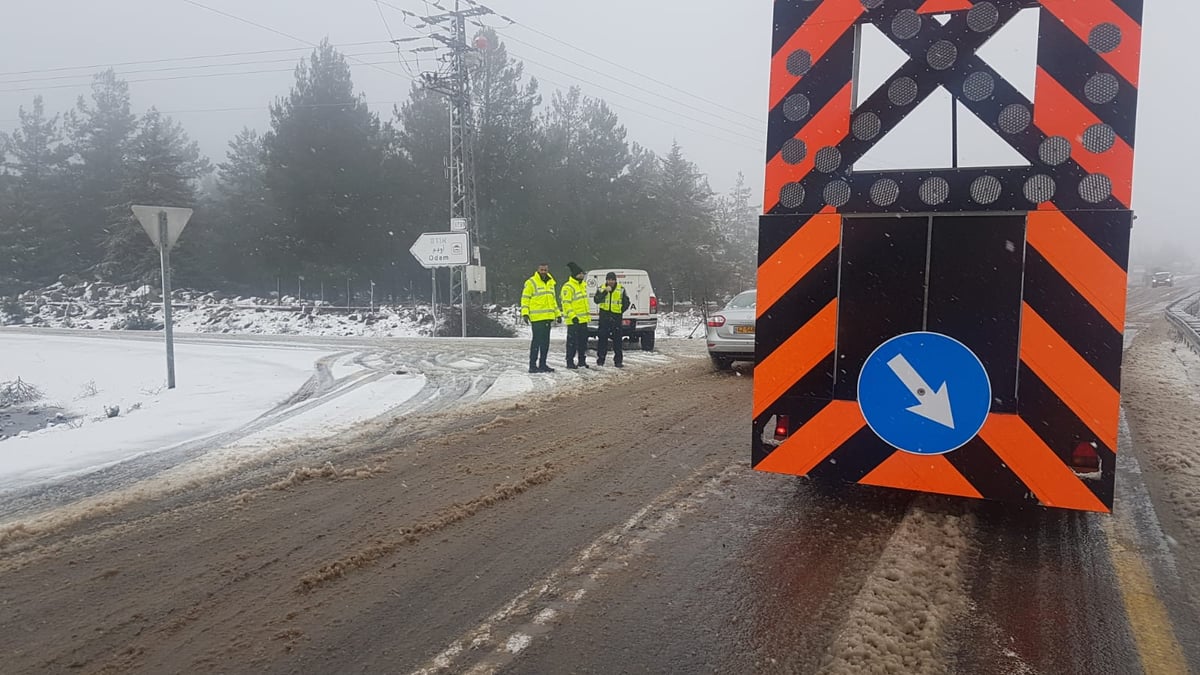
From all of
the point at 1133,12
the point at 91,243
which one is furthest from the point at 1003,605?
the point at 91,243

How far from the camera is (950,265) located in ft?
12.5

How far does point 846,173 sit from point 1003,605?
2.31 m

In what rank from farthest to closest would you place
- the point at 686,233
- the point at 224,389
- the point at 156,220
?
1. the point at 686,233
2. the point at 224,389
3. the point at 156,220

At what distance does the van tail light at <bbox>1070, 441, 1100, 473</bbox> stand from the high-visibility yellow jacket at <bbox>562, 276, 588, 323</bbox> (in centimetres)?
919

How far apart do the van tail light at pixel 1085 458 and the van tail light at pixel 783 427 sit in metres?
1.43

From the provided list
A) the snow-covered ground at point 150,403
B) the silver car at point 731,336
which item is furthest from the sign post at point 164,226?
the silver car at point 731,336

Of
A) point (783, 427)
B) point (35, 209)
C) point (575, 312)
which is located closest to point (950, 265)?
point (783, 427)

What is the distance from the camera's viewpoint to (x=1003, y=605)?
3.21 m

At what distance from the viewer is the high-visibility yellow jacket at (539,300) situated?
38.3 feet

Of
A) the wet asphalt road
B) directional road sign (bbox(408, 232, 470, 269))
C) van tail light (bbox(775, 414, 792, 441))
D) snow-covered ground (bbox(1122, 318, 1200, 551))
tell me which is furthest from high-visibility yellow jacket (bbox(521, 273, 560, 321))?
directional road sign (bbox(408, 232, 470, 269))

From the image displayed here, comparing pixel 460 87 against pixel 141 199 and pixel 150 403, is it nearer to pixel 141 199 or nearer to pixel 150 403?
pixel 150 403

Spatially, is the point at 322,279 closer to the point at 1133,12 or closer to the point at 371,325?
the point at 371,325

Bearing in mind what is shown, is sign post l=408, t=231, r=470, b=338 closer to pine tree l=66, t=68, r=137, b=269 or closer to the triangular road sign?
the triangular road sign

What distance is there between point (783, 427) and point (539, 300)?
25.1 ft
